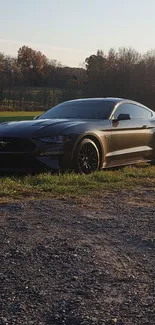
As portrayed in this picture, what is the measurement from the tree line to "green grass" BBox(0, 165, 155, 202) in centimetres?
5983

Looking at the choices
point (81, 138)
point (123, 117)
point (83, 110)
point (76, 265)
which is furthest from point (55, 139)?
point (76, 265)

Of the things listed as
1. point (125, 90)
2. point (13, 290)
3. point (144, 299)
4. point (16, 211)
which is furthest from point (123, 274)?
point (125, 90)

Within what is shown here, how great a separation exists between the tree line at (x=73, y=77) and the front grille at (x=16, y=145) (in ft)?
196

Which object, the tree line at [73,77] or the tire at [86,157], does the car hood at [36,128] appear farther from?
the tree line at [73,77]

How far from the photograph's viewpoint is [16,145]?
7.76 m

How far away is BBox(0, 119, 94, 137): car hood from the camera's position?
777 centimetres

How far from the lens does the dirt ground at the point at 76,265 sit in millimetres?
2727

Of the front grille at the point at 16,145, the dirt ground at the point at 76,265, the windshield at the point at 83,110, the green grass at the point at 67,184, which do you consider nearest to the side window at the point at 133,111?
the windshield at the point at 83,110

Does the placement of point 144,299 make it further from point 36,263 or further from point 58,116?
point 58,116

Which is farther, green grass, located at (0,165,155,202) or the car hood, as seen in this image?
the car hood

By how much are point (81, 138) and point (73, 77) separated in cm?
8269

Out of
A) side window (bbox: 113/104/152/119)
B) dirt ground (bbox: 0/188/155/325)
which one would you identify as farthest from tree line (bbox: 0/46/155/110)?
dirt ground (bbox: 0/188/155/325)

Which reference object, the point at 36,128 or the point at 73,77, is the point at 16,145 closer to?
the point at 36,128

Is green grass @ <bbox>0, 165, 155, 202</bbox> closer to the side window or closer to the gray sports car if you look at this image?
the gray sports car
